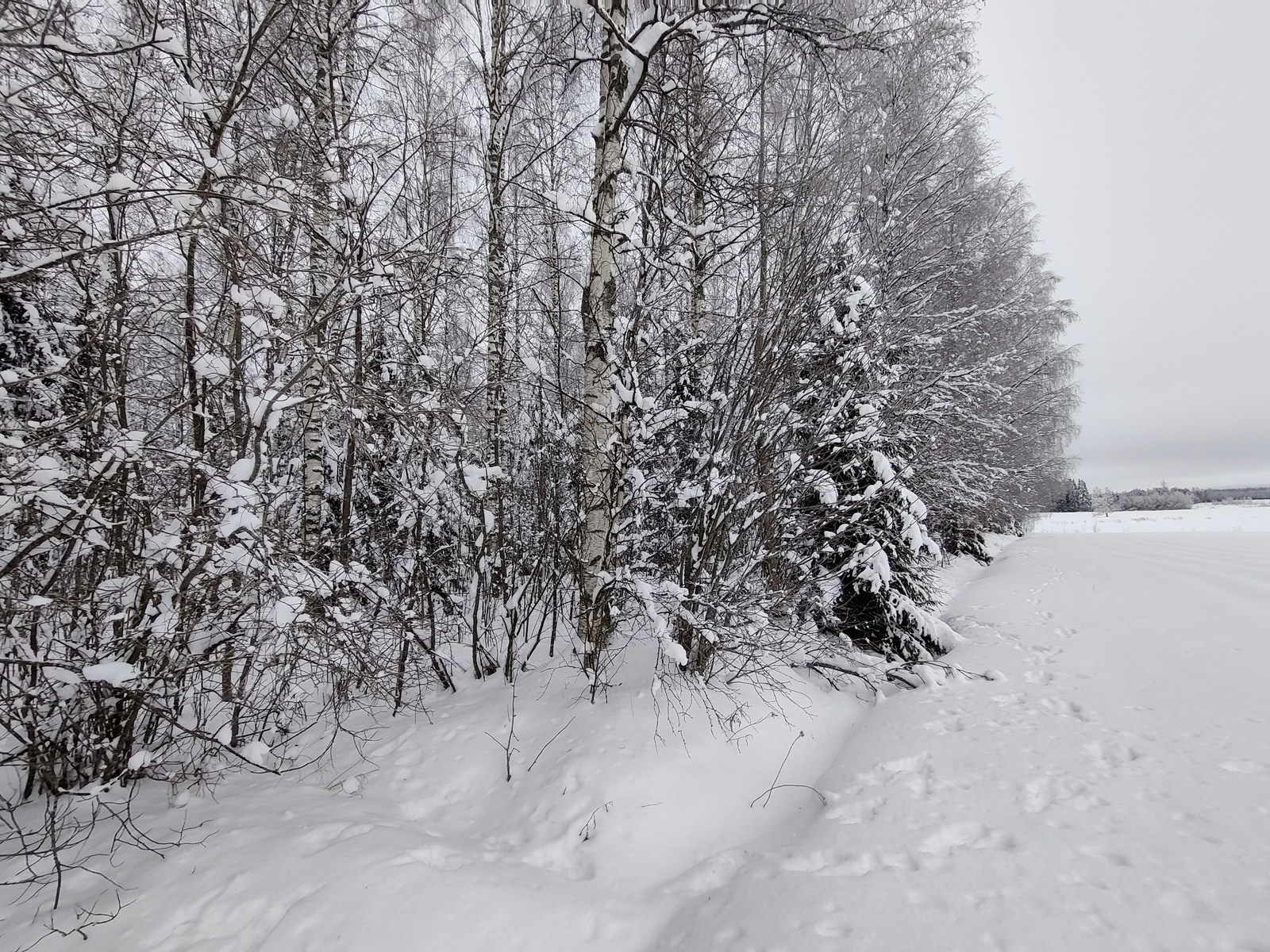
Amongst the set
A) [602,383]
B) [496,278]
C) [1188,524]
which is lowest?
[1188,524]

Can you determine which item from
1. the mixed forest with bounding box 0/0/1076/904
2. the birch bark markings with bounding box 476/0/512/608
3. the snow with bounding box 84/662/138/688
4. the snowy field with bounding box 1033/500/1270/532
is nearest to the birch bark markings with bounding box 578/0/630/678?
the mixed forest with bounding box 0/0/1076/904

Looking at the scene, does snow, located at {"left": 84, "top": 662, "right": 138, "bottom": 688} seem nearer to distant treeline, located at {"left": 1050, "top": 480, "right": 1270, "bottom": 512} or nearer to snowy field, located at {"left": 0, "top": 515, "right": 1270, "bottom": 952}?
snowy field, located at {"left": 0, "top": 515, "right": 1270, "bottom": 952}

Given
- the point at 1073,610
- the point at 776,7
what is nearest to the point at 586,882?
the point at 776,7

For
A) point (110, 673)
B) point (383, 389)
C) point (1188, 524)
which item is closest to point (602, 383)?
point (383, 389)

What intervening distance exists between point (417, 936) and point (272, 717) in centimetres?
241

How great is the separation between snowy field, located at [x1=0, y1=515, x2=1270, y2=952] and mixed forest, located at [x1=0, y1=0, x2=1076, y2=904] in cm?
44

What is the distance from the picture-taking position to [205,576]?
2.31 meters

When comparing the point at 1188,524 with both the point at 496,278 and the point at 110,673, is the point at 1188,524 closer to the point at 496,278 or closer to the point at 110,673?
the point at 496,278

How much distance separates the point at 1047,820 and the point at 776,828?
117cm

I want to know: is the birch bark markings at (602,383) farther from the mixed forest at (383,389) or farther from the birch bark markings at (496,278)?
the birch bark markings at (496,278)

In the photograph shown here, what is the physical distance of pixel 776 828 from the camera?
8.25 feet

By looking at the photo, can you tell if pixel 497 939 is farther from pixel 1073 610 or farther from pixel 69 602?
pixel 1073 610

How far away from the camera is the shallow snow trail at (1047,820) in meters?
1.68

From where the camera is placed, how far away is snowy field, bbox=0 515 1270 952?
1738 millimetres
